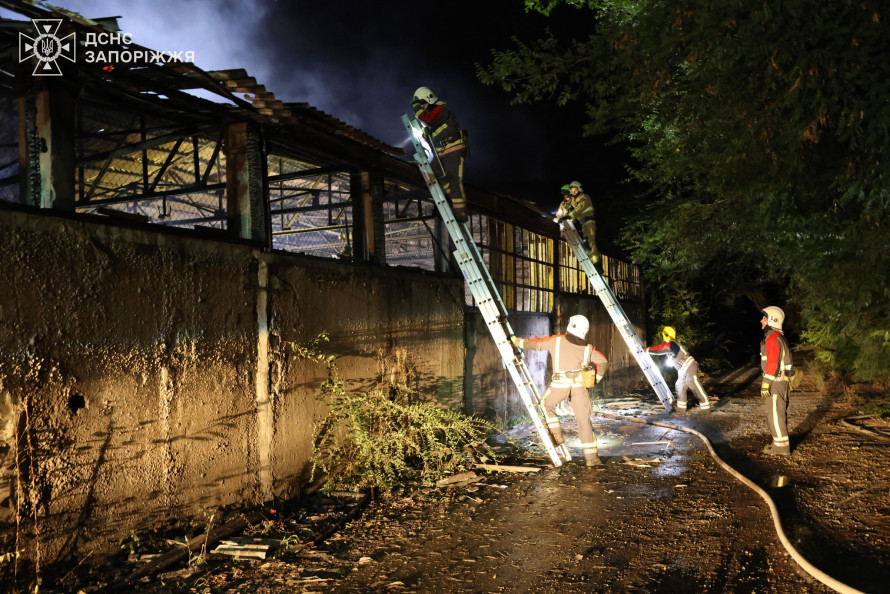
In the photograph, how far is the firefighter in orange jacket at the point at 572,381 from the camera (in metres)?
7.01

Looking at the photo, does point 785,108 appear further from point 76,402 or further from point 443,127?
point 76,402

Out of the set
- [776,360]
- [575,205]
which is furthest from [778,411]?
[575,205]

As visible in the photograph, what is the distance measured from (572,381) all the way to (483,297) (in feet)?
4.71

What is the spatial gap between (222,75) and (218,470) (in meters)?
3.19

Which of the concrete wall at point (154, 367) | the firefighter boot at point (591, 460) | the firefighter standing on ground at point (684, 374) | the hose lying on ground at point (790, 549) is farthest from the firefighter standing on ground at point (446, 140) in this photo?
the firefighter standing on ground at point (684, 374)

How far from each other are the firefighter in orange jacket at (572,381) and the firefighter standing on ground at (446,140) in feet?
6.52

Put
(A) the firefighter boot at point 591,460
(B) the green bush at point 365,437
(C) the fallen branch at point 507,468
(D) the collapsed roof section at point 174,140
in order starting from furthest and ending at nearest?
1. (A) the firefighter boot at point 591,460
2. (C) the fallen branch at point 507,468
3. (B) the green bush at point 365,437
4. (D) the collapsed roof section at point 174,140

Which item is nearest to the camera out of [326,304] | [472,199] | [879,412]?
[326,304]

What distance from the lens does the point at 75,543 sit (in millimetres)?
3924

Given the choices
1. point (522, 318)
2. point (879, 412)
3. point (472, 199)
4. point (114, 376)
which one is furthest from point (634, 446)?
point (114, 376)

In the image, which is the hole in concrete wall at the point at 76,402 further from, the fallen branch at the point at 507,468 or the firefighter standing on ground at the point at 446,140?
the firefighter standing on ground at the point at 446,140

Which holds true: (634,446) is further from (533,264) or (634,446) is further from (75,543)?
(75,543)

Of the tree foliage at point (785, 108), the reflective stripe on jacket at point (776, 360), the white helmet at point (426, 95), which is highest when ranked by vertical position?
the white helmet at point (426, 95)

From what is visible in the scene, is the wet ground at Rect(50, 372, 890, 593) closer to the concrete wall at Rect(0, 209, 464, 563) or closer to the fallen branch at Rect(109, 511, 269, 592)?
the fallen branch at Rect(109, 511, 269, 592)
